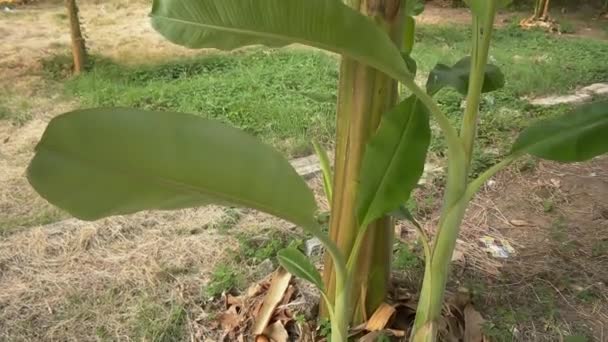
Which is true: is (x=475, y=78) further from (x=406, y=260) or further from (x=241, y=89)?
(x=241, y=89)

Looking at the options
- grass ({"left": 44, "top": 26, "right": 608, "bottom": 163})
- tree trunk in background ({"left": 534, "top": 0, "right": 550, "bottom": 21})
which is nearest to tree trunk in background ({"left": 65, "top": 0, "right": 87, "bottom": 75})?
grass ({"left": 44, "top": 26, "right": 608, "bottom": 163})

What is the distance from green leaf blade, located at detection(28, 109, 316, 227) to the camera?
0.65m

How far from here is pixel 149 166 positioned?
0.69 metres

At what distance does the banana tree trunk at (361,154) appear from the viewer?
91 cm

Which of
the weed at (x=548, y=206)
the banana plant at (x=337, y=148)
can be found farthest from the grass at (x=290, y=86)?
the banana plant at (x=337, y=148)

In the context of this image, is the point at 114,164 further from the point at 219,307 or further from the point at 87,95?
the point at 87,95

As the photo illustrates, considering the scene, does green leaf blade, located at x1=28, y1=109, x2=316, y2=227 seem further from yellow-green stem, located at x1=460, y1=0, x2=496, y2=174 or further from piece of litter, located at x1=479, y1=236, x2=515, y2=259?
piece of litter, located at x1=479, y1=236, x2=515, y2=259

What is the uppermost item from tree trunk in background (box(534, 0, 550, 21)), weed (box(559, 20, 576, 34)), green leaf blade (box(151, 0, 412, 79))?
green leaf blade (box(151, 0, 412, 79))

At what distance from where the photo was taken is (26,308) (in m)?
1.36

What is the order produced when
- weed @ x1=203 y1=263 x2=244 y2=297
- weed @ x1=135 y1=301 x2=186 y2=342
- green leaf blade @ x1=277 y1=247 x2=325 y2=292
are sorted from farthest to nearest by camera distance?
1. weed @ x1=203 y1=263 x2=244 y2=297
2. weed @ x1=135 y1=301 x2=186 y2=342
3. green leaf blade @ x1=277 y1=247 x2=325 y2=292

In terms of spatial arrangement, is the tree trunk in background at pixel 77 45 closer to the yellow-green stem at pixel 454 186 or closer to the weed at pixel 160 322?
the weed at pixel 160 322

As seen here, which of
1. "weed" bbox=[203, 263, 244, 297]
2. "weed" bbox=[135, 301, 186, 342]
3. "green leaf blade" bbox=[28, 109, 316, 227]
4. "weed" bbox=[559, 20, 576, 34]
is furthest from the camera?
"weed" bbox=[559, 20, 576, 34]

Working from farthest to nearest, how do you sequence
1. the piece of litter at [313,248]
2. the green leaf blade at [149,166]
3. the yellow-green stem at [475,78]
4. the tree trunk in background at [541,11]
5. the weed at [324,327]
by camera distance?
the tree trunk in background at [541,11], the piece of litter at [313,248], the weed at [324,327], the yellow-green stem at [475,78], the green leaf blade at [149,166]

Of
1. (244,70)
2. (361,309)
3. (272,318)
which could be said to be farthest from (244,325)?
(244,70)
